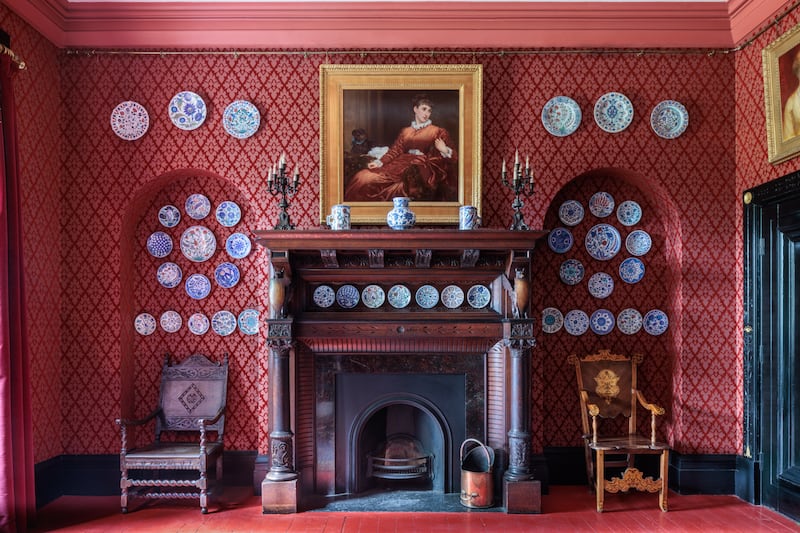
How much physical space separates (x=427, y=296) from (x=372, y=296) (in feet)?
1.64

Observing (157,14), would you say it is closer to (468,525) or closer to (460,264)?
(460,264)

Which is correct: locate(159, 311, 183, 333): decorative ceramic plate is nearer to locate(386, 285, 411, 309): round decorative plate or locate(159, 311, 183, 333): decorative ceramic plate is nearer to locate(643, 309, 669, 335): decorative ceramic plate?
locate(386, 285, 411, 309): round decorative plate

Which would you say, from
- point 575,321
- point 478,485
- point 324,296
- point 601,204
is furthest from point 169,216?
point 601,204

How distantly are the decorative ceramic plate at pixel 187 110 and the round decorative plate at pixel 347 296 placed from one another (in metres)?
2.06

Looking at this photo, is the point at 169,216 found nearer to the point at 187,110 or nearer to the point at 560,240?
the point at 187,110

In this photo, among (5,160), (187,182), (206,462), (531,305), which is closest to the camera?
(5,160)

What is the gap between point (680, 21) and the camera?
215 inches

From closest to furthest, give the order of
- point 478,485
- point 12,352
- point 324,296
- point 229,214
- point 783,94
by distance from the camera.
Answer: point 12,352, point 783,94, point 478,485, point 324,296, point 229,214

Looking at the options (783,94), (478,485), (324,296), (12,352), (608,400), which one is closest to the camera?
(12,352)

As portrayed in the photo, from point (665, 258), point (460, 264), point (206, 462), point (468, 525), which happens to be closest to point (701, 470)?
point (665, 258)

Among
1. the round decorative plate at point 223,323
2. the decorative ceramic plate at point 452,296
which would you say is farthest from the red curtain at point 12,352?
the decorative ceramic plate at point 452,296

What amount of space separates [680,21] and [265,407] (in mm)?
5289

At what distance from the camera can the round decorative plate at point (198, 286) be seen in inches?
224

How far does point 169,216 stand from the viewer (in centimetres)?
573
